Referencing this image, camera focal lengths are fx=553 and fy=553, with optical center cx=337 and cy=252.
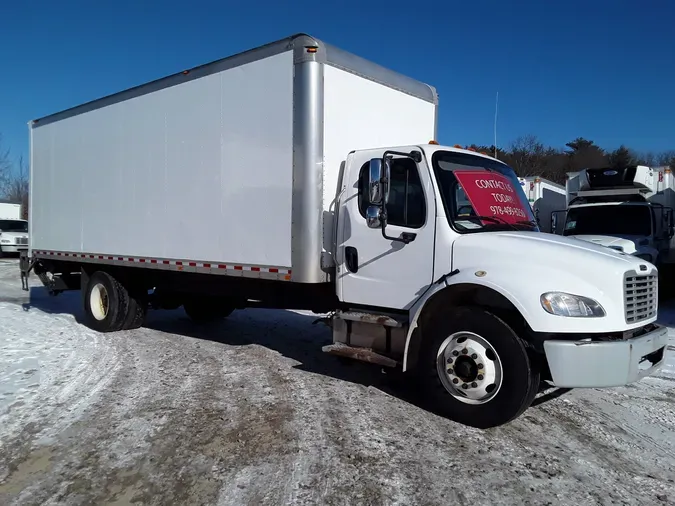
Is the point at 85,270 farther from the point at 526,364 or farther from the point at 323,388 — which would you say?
the point at 526,364

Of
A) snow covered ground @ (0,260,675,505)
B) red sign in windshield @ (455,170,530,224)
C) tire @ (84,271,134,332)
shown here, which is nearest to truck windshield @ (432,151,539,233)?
red sign in windshield @ (455,170,530,224)

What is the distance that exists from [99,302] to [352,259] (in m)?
5.37

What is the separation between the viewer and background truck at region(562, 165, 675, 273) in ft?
36.4

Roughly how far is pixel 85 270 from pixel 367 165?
609 centimetres

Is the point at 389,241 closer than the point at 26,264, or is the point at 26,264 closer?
the point at 389,241

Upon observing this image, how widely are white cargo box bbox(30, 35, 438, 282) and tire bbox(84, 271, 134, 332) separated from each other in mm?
484

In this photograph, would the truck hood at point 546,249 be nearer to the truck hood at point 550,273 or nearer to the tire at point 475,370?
the truck hood at point 550,273

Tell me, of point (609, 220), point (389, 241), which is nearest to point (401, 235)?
point (389, 241)

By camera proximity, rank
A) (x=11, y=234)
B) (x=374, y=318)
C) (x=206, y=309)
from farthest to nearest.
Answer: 1. (x=11, y=234)
2. (x=206, y=309)
3. (x=374, y=318)

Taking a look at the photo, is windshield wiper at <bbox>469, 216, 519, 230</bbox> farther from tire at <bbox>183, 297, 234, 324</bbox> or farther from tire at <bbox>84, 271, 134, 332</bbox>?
tire at <bbox>84, 271, 134, 332</bbox>

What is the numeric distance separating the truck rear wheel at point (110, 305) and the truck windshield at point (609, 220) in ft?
28.8

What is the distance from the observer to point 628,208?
37.8 feet

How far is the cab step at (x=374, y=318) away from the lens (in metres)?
5.30

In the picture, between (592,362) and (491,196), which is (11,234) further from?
(592,362)
